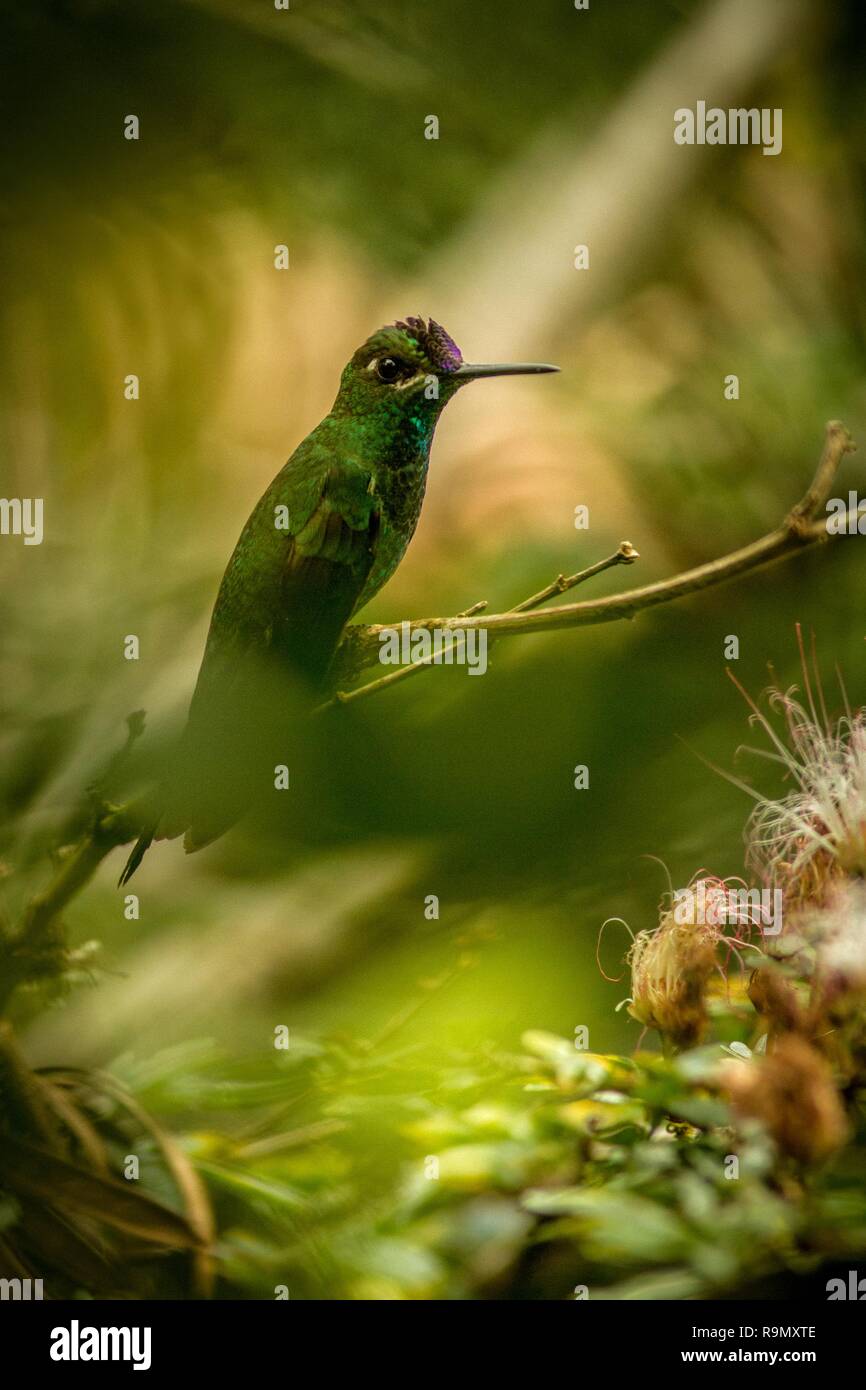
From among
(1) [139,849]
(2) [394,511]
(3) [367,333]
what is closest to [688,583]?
(2) [394,511]

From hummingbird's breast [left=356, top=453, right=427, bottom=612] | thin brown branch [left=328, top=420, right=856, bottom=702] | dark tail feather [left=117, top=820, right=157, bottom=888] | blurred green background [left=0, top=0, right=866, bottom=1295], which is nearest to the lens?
thin brown branch [left=328, top=420, right=856, bottom=702]

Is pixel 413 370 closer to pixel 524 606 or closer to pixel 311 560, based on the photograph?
pixel 311 560

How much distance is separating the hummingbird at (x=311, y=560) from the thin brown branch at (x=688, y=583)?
12cm

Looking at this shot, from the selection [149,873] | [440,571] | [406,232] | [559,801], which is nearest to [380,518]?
[440,571]

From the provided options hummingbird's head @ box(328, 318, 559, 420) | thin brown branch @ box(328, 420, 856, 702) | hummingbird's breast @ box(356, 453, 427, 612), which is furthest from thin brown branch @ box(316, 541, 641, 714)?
hummingbird's head @ box(328, 318, 559, 420)

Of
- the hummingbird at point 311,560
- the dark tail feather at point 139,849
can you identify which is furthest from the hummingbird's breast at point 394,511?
the dark tail feather at point 139,849

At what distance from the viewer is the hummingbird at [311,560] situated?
105 cm

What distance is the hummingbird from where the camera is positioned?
105 centimetres

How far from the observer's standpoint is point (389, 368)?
44.8 inches

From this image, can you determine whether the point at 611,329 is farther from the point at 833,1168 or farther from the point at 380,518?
the point at 833,1168

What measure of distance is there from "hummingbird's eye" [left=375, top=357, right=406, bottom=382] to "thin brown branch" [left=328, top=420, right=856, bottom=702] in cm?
29

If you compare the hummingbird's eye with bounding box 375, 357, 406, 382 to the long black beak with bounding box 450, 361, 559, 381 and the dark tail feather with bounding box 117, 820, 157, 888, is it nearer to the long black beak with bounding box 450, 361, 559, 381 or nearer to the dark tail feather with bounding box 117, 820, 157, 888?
the long black beak with bounding box 450, 361, 559, 381
